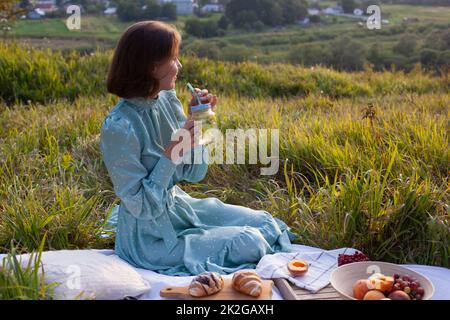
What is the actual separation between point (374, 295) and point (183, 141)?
44.8 inches

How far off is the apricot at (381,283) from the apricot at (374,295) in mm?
34

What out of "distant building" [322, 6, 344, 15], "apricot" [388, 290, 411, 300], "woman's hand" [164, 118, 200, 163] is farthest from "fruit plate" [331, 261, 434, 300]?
"distant building" [322, 6, 344, 15]

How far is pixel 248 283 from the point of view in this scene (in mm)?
2787

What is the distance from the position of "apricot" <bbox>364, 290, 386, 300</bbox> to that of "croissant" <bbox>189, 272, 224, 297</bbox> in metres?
0.66

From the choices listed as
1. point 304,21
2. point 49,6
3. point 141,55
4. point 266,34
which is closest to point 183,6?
point 49,6

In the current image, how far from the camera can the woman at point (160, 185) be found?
3072mm

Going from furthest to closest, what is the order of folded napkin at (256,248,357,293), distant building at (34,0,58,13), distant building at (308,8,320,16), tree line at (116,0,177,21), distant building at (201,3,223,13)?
distant building at (308,8,320,16) → distant building at (201,3,223,13) → distant building at (34,0,58,13) → tree line at (116,0,177,21) → folded napkin at (256,248,357,293)

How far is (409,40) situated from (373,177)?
43.1 ft

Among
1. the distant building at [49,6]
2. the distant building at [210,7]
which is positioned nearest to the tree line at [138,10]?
the distant building at [49,6]

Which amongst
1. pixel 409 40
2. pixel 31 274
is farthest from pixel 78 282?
pixel 409 40

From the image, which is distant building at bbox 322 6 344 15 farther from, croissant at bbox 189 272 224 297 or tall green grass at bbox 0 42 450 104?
croissant at bbox 189 272 224 297

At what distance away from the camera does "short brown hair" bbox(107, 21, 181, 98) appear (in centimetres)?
304

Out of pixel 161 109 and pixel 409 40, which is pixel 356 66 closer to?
pixel 409 40
